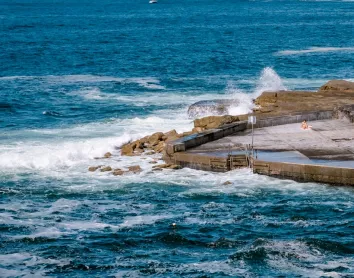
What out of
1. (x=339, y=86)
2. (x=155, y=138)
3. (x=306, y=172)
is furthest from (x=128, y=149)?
(x=339, y=86)

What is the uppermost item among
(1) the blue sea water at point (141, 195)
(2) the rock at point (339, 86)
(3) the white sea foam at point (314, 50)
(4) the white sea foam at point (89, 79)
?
(3) the white sea foam at point (314, 50)

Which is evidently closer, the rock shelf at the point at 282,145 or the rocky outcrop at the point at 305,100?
the rock shelf at the point at 282,145

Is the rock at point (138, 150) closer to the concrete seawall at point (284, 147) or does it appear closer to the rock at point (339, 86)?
the concrete seawall at point (284, 147)

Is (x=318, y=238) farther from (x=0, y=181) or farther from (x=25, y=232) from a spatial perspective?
(x=0, y=181)

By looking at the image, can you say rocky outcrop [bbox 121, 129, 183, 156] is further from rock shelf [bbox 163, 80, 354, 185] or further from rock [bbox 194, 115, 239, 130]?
rock shelf [bbox 163, 80, 354, 185]

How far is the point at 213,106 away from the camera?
5050cm

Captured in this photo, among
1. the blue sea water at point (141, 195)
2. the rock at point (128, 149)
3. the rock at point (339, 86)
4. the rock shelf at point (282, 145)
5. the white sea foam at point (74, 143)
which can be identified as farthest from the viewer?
the rock at point (339, 86)

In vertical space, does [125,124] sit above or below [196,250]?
above

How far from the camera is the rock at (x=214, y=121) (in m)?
43.0

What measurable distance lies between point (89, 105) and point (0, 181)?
68.9 ft

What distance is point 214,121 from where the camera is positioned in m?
43.6

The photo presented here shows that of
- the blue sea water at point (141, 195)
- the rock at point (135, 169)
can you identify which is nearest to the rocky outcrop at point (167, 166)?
the blue sea water at point (141, 195)

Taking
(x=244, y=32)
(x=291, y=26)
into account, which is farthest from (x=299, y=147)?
(x=291, y=26)

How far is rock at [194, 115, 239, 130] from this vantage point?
141 feet
